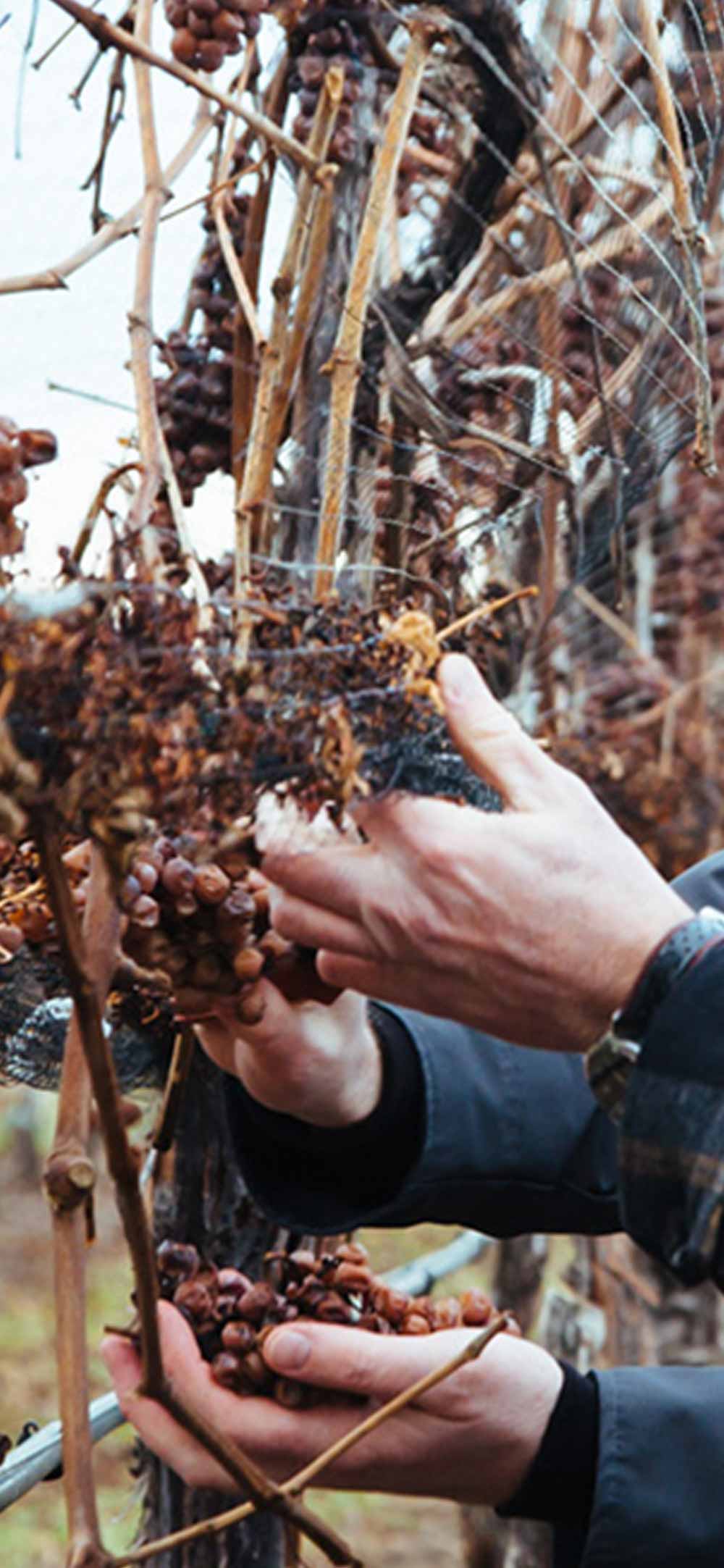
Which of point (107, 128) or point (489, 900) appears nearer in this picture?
point (489, 900)

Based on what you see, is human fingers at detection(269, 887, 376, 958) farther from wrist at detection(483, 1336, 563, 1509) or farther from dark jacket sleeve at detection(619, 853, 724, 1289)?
wrist at detection(483, 1336, 563, 1509)

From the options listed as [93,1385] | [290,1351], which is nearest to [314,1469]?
[290,1351]

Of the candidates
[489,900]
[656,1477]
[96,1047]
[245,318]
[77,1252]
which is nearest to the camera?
[96,1047]

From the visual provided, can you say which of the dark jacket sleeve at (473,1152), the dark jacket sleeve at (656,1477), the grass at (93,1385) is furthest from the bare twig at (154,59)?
the grass at (93,1385)

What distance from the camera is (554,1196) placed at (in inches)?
50.7

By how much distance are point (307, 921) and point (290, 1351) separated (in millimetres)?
266

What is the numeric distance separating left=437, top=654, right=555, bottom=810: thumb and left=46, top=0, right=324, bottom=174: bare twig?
320mm

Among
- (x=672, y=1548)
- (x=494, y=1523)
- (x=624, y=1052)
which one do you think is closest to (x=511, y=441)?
(x=624, y=1052)

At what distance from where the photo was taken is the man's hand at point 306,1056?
98 centimetres

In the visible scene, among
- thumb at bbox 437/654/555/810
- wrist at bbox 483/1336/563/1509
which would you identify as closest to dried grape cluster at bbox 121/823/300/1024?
thumb at bbox 437/654/555/810

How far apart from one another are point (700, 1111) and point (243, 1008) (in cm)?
24

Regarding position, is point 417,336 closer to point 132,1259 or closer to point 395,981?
point 395,981

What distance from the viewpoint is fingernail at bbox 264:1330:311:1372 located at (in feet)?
3.03

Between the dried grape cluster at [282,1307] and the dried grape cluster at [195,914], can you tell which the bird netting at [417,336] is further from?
the dried grape cluster at [282,1307]
